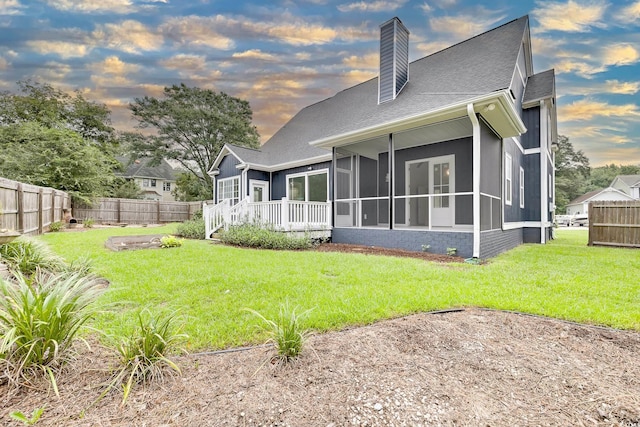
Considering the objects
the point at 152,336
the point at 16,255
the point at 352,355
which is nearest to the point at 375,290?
the point at 352,355

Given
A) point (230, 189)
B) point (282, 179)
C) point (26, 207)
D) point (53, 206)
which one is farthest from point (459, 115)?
point (53, 206)

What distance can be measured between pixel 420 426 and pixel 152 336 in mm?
1698

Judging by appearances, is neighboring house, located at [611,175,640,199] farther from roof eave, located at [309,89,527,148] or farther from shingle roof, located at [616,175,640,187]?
roof eave, located at [309,89,527,148]

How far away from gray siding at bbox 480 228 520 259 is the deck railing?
4452mm

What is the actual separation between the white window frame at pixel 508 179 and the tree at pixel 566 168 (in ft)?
106

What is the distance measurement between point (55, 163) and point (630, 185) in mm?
57464

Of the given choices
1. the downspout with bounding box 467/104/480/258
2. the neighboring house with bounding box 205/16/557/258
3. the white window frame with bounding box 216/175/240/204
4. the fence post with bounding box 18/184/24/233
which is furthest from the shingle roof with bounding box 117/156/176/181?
the downspout with bounding box 467/104/480/258

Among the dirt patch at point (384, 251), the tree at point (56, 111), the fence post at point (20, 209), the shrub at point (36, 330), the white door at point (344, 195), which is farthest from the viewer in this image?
the tree at point (56, 111)

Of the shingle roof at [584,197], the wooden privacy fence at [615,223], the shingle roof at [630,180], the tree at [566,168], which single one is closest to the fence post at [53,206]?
the wooden privacy fence at [615,223]

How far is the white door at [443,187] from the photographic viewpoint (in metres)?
9.22

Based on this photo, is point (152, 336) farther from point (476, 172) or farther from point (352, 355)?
point (476, 172)

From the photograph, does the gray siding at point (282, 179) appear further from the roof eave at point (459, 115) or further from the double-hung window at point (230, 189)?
the roof eave at point (459, 115)

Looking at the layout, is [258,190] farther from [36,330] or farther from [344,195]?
[36,330]

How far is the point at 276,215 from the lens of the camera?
9203mm
